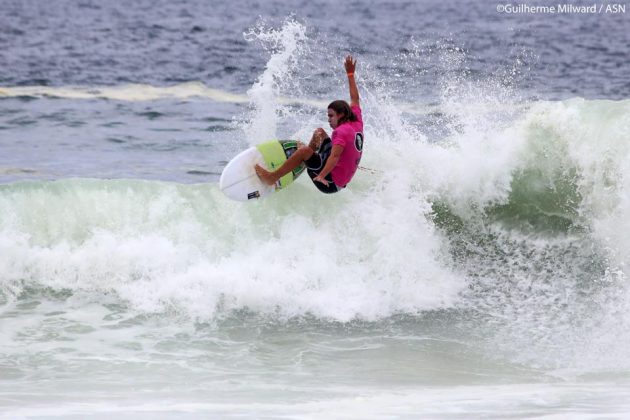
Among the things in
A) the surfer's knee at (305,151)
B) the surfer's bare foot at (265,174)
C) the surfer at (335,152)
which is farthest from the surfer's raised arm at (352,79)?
the surfer's bare foot at (265,174)

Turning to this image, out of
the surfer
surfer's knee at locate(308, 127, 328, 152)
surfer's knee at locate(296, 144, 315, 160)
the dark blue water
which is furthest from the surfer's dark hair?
the dark blue water

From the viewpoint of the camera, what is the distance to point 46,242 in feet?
31.5

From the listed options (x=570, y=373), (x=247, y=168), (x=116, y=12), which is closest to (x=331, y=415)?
(x=570, y=373)

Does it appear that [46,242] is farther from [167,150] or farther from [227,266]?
[167,150]

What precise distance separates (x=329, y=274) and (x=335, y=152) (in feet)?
4.50

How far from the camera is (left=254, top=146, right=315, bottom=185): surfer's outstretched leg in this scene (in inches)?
343

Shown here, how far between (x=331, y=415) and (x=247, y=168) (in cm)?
334

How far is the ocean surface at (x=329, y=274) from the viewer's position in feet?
22.6

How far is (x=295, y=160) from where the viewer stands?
8.76 metres

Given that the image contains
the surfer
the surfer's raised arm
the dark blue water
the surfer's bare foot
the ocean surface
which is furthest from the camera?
the dark blue water

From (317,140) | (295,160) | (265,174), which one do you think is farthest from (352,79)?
(265,174)

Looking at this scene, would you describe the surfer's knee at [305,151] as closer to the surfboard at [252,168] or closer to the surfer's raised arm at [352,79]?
the surfboard at [252,168]

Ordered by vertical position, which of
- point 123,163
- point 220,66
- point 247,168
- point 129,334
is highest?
point 220,66

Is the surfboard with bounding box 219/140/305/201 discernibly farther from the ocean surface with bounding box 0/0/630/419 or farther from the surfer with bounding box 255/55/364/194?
the ocean surface with bounding box 0/0/630/419
